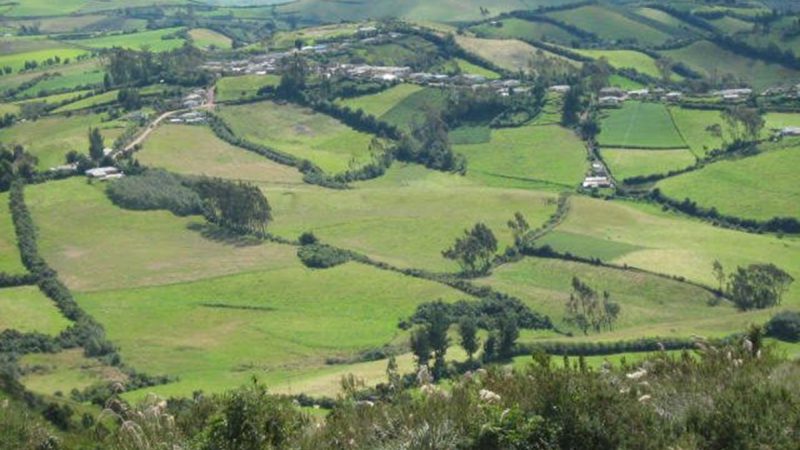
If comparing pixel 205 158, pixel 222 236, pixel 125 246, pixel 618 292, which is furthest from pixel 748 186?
pixel 125 246

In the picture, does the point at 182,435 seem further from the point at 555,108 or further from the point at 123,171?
the point at 555,108

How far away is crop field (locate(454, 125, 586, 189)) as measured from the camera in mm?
149125

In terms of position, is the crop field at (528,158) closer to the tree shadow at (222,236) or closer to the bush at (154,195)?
the tree shadow at (222,236)

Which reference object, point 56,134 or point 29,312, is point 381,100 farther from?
point 29,312

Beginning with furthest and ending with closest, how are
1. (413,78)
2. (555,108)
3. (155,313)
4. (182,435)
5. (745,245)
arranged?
(413,78), (555,108), (745,245), (155,313), (182,435)

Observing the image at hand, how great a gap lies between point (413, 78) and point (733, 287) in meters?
108

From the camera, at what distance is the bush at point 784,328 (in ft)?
267

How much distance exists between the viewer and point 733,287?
98812 mm

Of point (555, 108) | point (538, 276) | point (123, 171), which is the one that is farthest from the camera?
point (555, 108)

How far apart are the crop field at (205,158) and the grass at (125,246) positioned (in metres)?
17.3

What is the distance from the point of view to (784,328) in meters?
81.6

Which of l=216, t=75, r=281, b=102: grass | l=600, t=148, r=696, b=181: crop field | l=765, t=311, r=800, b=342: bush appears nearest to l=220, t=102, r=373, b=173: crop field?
l=216, t=75, r=281, b=102: grass

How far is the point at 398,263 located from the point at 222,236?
2317 cm

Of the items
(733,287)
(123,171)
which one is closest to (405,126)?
(123,171)
